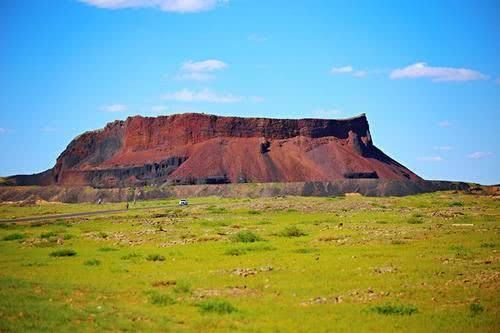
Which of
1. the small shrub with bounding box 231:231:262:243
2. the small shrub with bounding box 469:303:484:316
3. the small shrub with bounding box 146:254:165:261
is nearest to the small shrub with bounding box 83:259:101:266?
the small shrub with bounding box 146:254:165:261

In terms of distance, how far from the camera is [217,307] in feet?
51.8

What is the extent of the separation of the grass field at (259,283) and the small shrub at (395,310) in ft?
0.08

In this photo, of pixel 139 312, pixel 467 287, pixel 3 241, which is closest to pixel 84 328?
pixel 139 312

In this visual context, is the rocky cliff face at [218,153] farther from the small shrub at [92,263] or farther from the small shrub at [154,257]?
the small shrub at [92,263]

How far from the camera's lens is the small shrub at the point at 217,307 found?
15.7 m

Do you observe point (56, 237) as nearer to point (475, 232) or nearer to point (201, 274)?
point (201, 274)

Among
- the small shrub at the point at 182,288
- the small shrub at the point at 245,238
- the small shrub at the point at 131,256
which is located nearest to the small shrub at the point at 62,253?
the small shrub at the point at 131,256

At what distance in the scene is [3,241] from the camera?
1437 inches

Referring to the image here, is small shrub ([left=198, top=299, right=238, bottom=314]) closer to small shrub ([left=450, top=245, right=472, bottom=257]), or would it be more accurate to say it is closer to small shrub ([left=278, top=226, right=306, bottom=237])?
small shrub ([left=450, top=245, right=472, bottom=257])

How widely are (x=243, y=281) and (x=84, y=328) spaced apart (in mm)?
7420

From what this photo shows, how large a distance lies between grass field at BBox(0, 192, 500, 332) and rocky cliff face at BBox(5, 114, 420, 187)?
94001mm

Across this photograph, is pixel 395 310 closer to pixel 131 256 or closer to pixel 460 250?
pixel 460 250

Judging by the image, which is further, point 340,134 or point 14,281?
point 340,134

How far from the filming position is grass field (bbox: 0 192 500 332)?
14.5 meters
